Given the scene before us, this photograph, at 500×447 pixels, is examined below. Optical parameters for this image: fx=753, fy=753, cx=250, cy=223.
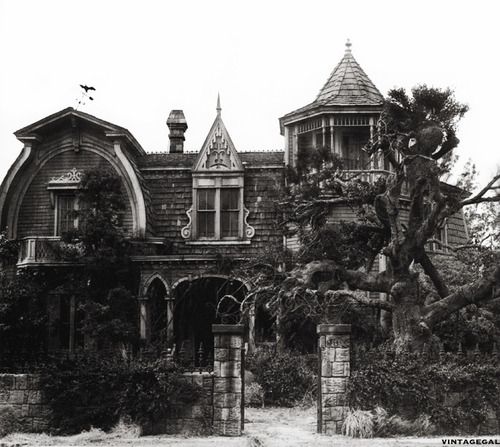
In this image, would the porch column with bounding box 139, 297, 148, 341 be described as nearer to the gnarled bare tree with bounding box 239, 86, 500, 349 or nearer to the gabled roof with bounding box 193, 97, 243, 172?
the gabled roof with bounding box 193, 97, 243, 172

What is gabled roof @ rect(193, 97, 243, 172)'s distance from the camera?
25266 mm

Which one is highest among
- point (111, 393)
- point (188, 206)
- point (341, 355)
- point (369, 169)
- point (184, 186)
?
point (369, 169)

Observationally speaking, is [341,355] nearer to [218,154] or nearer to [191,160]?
[218,154]

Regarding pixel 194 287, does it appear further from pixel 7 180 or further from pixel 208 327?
pixel 7 180

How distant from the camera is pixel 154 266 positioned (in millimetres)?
23422

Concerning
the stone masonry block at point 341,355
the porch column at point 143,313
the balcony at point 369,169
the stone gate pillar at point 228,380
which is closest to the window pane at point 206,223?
the porch column at point 143,313

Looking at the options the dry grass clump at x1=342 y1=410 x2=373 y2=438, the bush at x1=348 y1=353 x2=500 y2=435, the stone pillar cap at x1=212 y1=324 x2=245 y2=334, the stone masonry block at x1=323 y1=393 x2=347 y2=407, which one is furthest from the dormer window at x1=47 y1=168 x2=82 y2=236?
the dry grass clump at x1=342 y1=410 x2=373 y2=438

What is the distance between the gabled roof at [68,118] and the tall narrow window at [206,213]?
119 inches

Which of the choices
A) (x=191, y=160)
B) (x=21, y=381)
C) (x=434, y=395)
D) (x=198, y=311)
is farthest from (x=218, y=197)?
(x=434, y=395)

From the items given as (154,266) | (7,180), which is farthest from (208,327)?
(7,180)

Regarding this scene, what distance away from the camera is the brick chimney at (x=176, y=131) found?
93.4ft

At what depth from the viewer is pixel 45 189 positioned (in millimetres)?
25531

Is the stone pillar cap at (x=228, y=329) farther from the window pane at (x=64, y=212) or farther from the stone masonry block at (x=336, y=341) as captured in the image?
the window pane at (x=64, y=212)

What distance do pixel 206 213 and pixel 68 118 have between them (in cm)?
560
